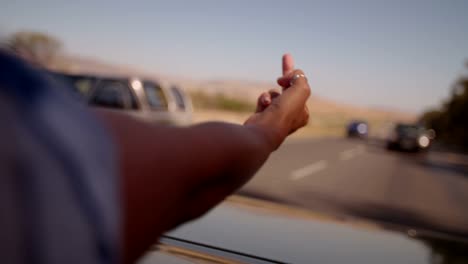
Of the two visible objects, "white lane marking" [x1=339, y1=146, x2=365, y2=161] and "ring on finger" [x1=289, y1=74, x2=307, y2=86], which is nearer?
"ring on finger" [x1=289, y1=74, x2=307, y2=86]

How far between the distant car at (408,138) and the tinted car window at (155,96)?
1870 centimetres

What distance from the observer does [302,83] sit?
1324mm

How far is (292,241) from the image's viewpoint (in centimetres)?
266

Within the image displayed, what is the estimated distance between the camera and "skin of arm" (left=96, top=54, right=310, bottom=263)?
63 centimetres

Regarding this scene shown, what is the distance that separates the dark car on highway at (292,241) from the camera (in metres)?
2.20

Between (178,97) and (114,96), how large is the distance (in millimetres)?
1961

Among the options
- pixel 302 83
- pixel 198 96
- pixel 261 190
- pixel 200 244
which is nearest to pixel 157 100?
pixel 261 190

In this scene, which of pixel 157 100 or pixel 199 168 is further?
pixel 157 100

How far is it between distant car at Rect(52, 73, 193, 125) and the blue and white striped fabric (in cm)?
930

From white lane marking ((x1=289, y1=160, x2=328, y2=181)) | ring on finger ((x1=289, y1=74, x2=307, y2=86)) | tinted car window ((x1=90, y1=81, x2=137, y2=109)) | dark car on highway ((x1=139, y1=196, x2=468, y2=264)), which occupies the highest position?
ring on finger ((x1=289, y1=74, x2=307, y2=86))

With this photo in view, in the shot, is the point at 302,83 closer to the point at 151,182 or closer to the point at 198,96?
the point at 151,182

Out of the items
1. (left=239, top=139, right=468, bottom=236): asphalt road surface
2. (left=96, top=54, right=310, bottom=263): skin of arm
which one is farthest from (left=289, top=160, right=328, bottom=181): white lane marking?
(left=96, top=54, right=310, bottom=263): skin of arm

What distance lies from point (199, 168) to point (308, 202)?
25.5 ft

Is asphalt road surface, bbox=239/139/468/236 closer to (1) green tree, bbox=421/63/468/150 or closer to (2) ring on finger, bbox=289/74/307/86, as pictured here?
(2) ring on finger, bbox=289/74/307/86
